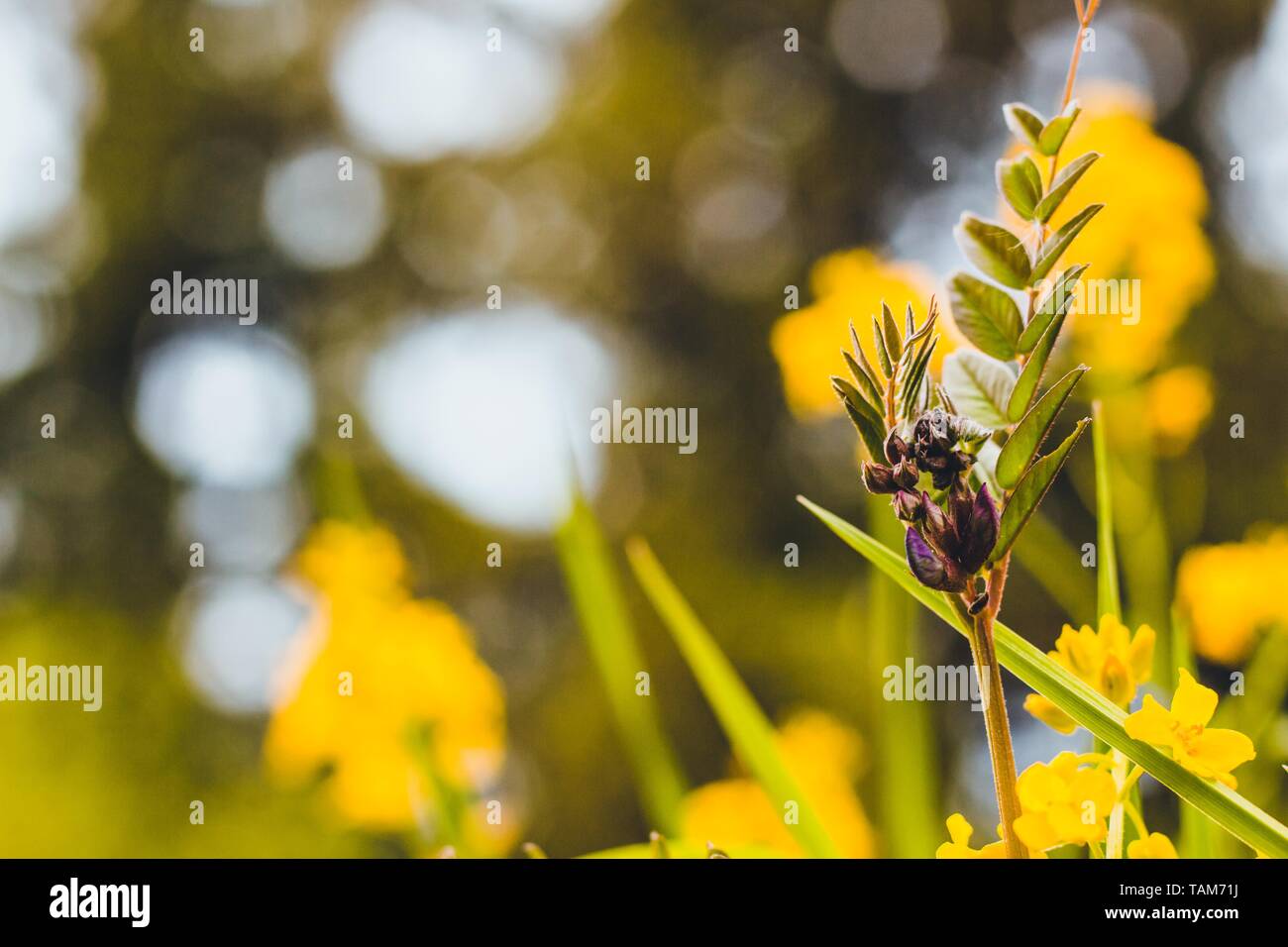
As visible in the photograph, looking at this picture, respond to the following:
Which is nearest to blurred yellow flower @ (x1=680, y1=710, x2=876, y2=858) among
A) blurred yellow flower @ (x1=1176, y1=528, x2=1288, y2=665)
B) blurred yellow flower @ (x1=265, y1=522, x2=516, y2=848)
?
blurred yellow flower @ (x1=265, y1=522, x2=516, y2=848)

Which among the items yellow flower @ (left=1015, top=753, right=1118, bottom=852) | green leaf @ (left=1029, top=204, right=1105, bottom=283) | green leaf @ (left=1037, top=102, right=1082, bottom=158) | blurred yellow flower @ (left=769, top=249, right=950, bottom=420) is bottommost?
yellow flower @ (left=1015, top=753, right=1118, bottom=852)

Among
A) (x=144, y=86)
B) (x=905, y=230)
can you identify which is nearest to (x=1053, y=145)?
(x=905, y=230)

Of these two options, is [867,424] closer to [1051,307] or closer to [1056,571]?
[1051,307]

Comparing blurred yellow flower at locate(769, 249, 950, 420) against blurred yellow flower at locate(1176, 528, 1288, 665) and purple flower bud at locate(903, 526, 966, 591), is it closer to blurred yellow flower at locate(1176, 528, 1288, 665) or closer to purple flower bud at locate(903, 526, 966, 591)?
blurred yellow flower at locate(1176, 528, 1288, 665)

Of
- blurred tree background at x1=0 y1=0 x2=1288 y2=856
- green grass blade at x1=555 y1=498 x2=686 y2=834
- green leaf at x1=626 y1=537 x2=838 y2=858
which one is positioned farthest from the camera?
blurred tree background at x1=0 y1=0 x2=1288 y2=856

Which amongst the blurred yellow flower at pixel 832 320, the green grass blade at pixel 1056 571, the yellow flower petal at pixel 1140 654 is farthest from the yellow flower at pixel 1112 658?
the blurred yellow flower at pixel 832 320
